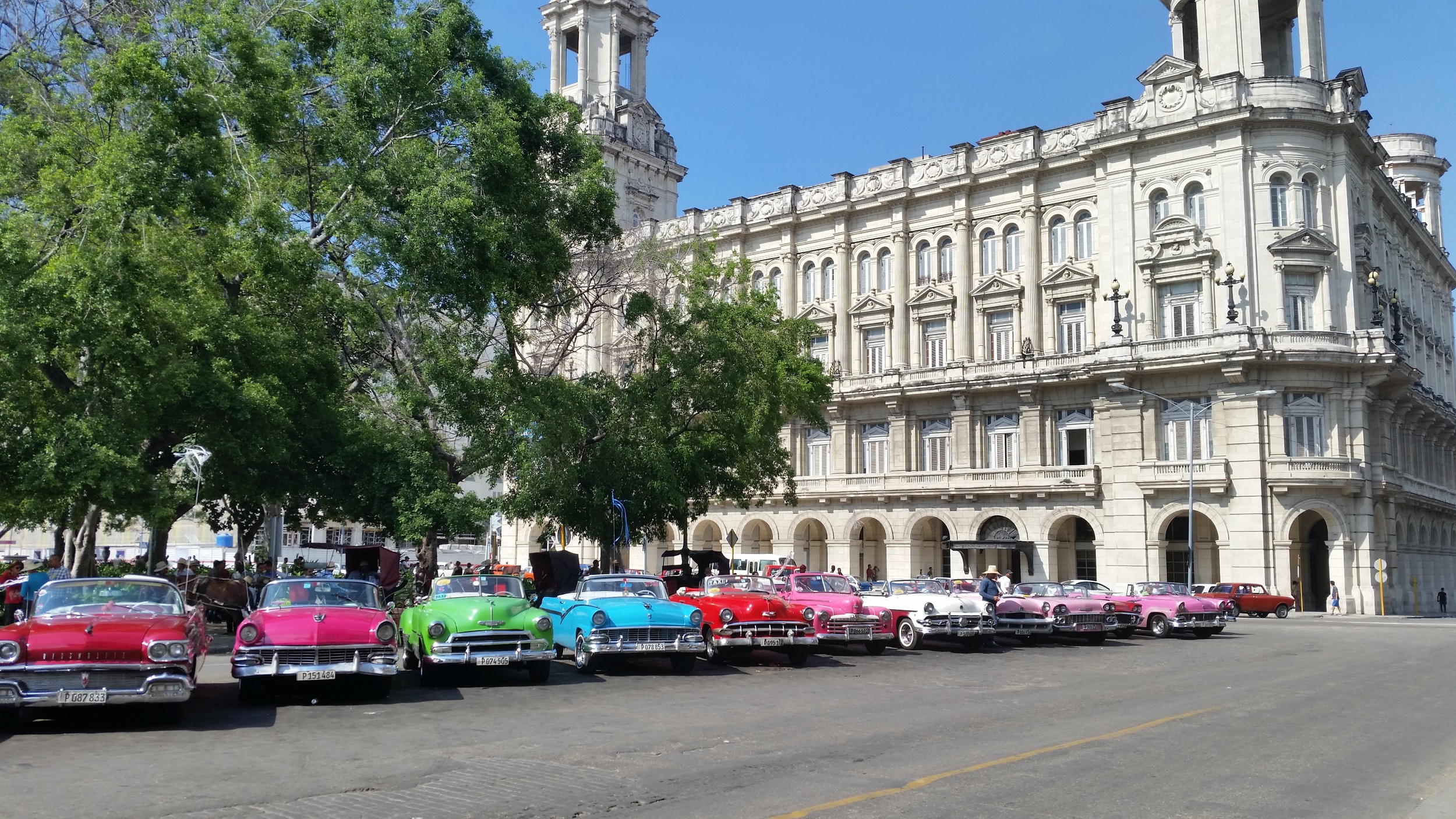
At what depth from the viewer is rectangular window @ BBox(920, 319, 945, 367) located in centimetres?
5025

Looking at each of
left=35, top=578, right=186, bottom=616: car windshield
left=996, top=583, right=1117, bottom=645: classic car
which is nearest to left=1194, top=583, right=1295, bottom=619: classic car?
left=996, top=583, right=1117, bottom=645: classic car

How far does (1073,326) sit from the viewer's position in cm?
4641

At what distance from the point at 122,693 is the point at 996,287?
42541mm

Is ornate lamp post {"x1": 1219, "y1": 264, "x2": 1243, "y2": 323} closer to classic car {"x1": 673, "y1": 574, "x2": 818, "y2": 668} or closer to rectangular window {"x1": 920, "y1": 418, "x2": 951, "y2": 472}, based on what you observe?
rectangular window {"x1": 920, "y1": 418, "x2": 951, "y2": 472}

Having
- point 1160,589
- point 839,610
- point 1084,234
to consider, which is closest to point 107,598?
point 839,610

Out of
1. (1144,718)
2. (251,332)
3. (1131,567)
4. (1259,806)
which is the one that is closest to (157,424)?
(251,332)

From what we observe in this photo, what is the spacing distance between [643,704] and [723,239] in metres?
46.6

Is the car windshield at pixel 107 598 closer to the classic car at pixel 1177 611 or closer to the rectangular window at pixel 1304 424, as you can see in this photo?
the classic car at pixel 1177 611

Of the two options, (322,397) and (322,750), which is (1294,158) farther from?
(322,750)

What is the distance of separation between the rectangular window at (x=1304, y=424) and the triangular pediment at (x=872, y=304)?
18.4 m

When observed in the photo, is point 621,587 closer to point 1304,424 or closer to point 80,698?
point 80,698

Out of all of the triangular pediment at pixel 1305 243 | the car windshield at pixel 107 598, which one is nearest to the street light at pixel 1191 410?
the triangular pediment at pixel 1305 243

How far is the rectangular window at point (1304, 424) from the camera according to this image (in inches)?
1594

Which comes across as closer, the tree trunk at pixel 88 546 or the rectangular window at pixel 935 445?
the tree trunk at pixel 88 546
